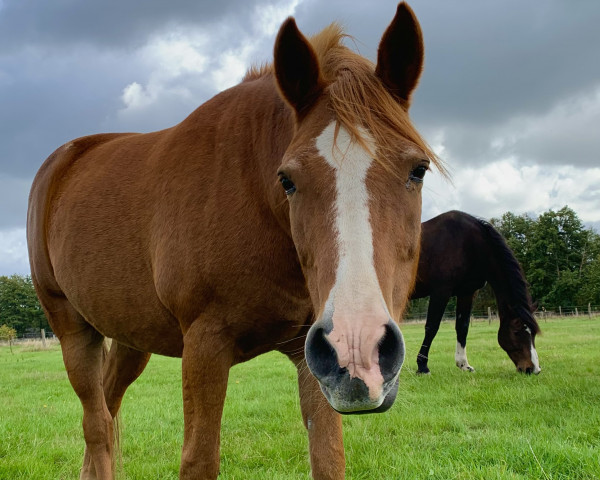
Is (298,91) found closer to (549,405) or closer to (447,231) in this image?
(549,405)

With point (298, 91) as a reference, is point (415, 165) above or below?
below

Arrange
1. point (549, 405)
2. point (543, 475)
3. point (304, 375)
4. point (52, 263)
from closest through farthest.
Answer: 1. point (304, 375)
2. point (543, 475)
3. point (52, 263)
4. point (549, 405)

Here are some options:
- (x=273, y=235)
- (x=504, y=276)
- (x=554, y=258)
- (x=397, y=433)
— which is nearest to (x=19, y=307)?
(x=554, y=258)

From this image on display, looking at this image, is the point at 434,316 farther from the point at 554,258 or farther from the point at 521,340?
the point at 554,258

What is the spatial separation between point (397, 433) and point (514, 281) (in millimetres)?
5250

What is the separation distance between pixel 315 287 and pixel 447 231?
8492mm

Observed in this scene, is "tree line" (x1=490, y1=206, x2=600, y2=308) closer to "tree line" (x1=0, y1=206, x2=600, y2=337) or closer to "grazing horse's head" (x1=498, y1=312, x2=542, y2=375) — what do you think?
"tree line" (x1=0, y1=206, x2=600, y2=337)

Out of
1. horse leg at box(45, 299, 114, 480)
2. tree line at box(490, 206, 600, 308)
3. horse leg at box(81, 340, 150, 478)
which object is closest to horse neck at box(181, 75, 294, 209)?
horse leg at box(45, 299, 114, 480)

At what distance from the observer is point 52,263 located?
12.0 feet

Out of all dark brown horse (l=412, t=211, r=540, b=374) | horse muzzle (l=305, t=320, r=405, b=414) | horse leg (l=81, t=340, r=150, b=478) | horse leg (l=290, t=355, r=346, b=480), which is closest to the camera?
horse muzzle (l=305, t=320, r=405, b=414)

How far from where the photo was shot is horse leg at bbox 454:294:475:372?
9.12 m

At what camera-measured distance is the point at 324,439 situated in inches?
99.8

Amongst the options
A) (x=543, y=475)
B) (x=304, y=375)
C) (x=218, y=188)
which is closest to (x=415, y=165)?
(x=218, y=188)

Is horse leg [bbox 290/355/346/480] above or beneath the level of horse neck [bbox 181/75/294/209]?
beneath
